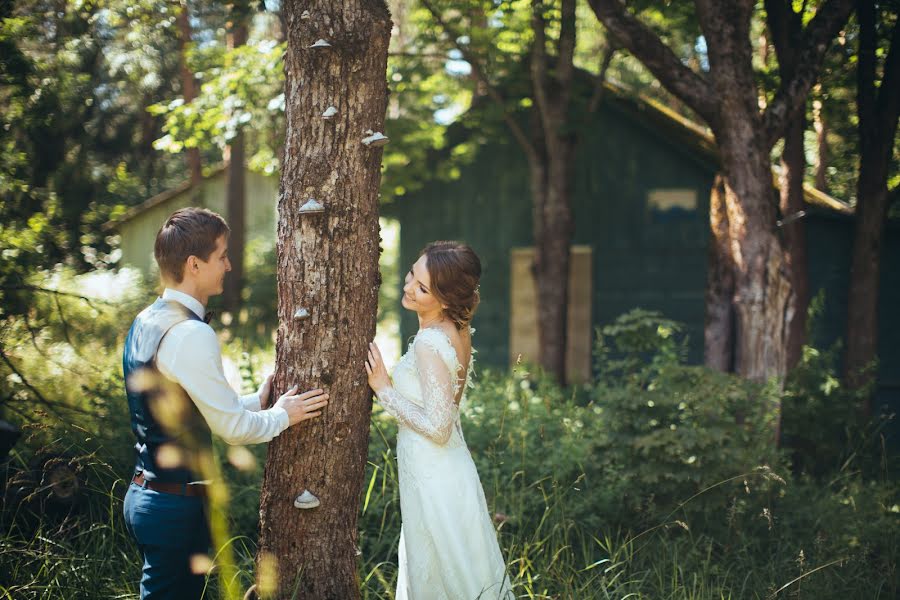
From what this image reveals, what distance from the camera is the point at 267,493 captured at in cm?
356

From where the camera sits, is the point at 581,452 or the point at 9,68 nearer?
the point at 581,452

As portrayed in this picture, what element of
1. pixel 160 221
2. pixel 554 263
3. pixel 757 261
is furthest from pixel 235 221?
pixel 757 261

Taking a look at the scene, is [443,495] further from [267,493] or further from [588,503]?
[588,503]

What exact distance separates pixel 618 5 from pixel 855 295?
4.73 meters

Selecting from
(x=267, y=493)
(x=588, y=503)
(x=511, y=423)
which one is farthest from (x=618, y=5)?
(x=267, y=493)

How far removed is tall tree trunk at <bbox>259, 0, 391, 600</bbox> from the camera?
11.3 ft

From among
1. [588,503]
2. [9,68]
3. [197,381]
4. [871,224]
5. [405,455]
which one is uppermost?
[9,68]

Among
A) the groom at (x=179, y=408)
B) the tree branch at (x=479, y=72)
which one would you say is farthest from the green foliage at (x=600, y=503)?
the tree branch at (x=479, y=72)

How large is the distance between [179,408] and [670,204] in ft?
35.2

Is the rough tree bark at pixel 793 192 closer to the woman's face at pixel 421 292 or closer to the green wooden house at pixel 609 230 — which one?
the green wooden house at pixel 609 230

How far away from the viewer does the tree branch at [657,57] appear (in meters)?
6.91

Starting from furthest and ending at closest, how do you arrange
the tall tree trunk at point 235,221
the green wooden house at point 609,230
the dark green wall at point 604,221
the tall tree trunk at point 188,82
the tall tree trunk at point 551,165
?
the tall tree trunk at point 235,221, the tall tree trunk at point 188,82, the dark green wall at point 604,221, the green wooden house at point 609,230, the tall tree trunk at point 551,165

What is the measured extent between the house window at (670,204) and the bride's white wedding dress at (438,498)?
31.6 ft

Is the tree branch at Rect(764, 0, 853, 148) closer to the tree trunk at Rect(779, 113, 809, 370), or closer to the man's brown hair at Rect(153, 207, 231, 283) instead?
the tree trunk at Rect(779, 113, 809, 370)
